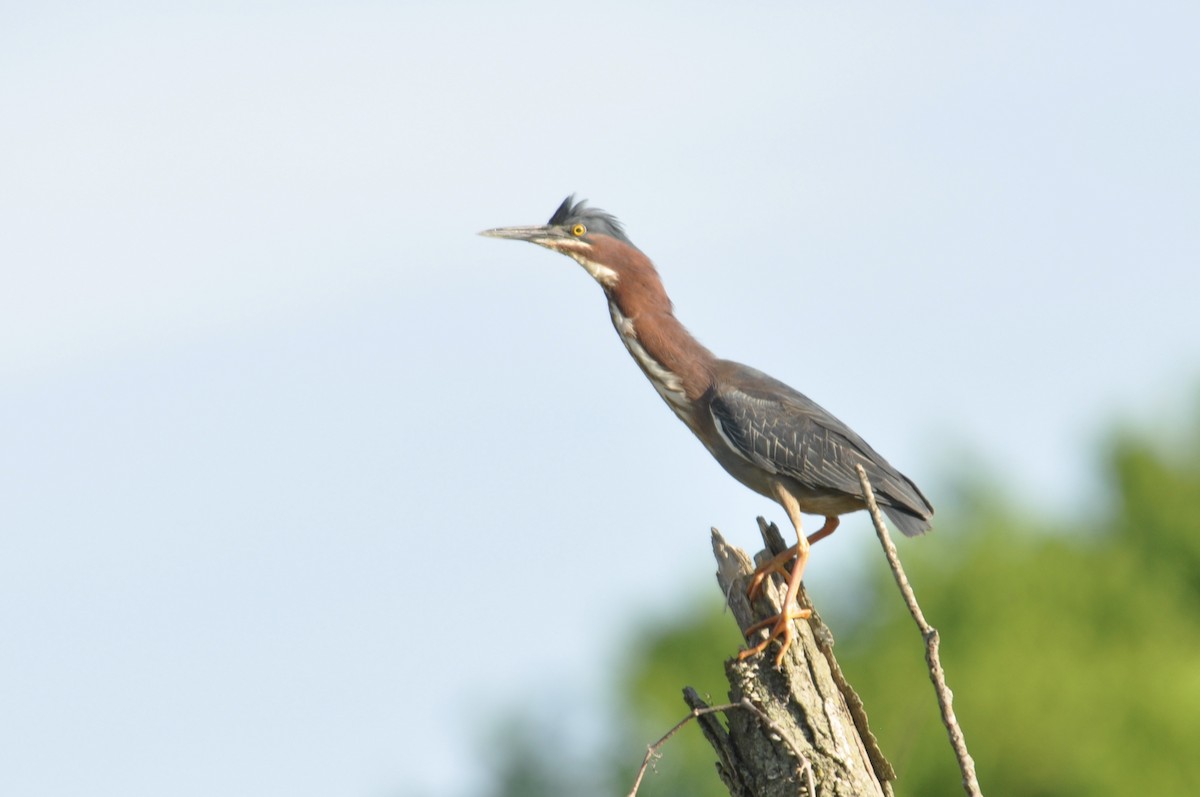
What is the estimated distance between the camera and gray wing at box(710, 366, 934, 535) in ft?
20.7

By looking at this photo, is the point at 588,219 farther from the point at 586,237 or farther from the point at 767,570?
the point at 767,570

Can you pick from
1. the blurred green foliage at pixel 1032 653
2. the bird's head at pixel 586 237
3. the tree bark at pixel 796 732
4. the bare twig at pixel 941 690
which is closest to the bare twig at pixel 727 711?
the tree bark at pixel 796 732

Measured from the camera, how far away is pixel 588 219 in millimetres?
7008

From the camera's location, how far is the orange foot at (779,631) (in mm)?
4598

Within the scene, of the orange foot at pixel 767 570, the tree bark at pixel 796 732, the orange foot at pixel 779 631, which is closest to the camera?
the tree bark at pixel 796 732

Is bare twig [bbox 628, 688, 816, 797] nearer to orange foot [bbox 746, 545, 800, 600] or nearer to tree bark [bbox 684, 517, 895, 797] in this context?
tree bark [bbox 684, 517, 895, 797]

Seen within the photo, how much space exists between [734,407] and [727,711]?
2124 mm

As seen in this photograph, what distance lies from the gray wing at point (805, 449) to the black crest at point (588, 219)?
851mm

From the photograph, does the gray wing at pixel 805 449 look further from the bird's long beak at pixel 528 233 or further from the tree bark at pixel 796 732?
the tree bark at pixel 796 732

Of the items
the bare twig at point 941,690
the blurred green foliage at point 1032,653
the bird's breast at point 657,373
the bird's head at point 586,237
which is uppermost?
the bird's head at point 586,237

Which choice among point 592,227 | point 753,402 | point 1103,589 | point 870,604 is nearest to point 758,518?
point 753,402

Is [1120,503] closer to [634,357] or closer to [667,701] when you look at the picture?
[667,701]

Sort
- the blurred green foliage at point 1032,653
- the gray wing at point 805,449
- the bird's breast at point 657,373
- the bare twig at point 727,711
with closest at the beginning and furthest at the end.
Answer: the bare twig at point 727,711 < the gray wing at point 805,449 < the bird's breast at point 657,373 < the blurred green foliage at point 1032,653

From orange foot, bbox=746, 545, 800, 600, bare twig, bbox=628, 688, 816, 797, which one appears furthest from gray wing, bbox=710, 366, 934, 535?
bare twig, bbox=628, 688, 816, 797
